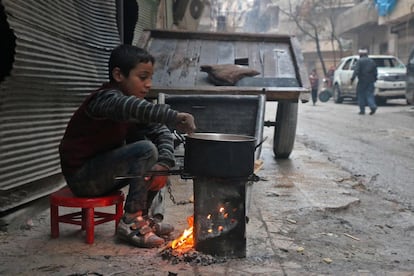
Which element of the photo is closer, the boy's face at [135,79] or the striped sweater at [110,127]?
the striped sweater at [110,127]

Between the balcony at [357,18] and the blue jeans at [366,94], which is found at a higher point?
the balcony at [357,18]

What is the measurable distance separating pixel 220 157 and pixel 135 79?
2.42ft

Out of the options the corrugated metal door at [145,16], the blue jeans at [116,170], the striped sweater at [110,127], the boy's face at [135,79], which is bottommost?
the blue jeans at [116,170]

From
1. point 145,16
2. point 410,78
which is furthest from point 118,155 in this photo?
Result: point 410,78

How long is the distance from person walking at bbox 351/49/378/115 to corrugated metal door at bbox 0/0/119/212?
1177cm

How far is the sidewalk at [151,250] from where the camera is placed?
2650 mm

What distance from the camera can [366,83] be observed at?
50.1 ft

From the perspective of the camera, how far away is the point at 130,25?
8023 millimetres

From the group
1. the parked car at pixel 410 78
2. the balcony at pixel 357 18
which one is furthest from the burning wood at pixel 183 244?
the balcony at pixel 357 18

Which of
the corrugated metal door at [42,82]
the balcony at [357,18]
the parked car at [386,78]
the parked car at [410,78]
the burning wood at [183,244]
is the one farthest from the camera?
the balcony at [357,18]

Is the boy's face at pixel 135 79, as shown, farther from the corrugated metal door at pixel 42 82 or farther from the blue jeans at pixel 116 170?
the corrugated metal door at pixel 42 82

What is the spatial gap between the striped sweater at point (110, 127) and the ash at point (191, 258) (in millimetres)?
584

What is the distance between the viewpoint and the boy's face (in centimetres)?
296

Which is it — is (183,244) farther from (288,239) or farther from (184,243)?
(288,239)
